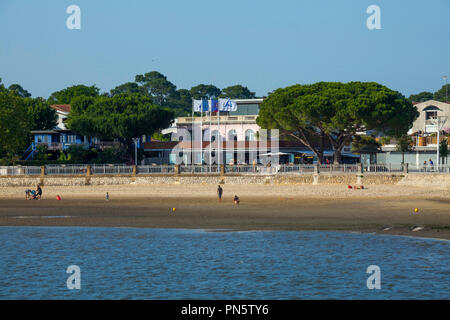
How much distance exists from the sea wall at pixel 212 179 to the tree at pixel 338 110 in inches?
329

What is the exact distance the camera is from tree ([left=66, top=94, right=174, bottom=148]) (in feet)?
260

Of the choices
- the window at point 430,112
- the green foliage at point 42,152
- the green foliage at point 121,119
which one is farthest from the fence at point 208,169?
the window at point 430,112

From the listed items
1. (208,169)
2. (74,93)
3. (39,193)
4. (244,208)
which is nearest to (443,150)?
(208,169)

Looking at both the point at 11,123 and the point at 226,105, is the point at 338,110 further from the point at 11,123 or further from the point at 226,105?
the point at 11,123

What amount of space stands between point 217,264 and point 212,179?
35.3m

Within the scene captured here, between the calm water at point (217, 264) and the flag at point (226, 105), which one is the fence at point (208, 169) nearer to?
the flag at point (226, 105)

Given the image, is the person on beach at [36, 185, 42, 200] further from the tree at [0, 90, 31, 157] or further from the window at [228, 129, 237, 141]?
the window at [228, 129, 237, 141]

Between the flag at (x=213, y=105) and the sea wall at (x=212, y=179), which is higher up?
the flag at (x=213, y=105)

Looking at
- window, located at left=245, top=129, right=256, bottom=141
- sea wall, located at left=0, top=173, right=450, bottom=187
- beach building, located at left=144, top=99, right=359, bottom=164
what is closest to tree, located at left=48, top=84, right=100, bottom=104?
beach building, located at left=144, top=99, right=359, bottom=164

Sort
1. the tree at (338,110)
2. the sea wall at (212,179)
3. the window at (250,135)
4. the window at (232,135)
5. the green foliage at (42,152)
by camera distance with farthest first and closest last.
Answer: the window at (232,135), the window at (250,135), the green foliage at (42,152), the tree at (338,110), the sea wall at (212,179)

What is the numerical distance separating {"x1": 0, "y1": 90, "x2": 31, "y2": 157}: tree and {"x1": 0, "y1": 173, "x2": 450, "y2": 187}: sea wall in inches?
300

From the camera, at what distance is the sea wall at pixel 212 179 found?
61.5 metres
